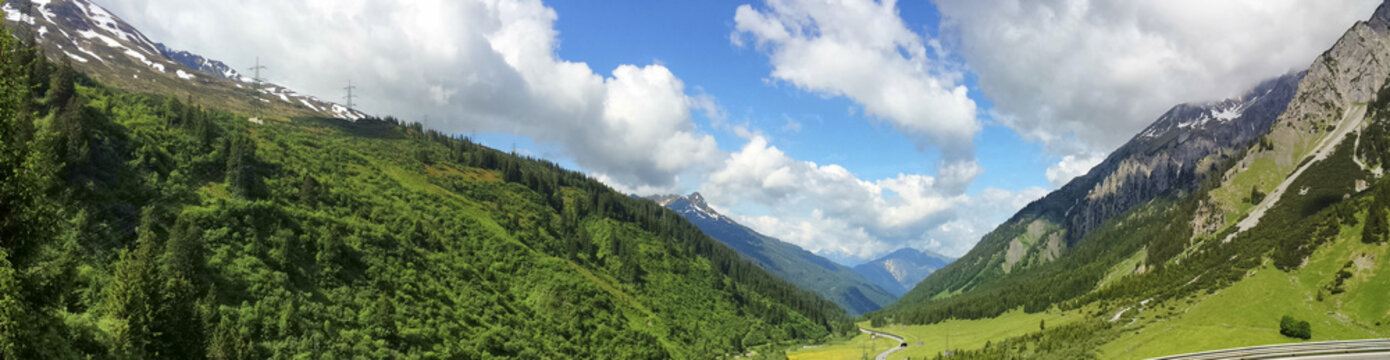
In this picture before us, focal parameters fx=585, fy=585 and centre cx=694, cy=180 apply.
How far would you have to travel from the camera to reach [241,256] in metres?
80.6

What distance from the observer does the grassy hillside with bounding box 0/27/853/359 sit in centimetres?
2905

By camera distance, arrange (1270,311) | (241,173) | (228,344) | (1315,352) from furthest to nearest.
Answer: (1270,311), (241,173), (1315,352), (228,344)

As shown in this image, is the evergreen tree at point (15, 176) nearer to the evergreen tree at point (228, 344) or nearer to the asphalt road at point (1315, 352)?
the evergreen tree at point (228, 344)

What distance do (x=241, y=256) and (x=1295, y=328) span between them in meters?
167

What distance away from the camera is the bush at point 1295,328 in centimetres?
9938

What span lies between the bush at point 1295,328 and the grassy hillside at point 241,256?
11572 cm

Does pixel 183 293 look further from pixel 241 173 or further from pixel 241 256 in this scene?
pixel 241 173

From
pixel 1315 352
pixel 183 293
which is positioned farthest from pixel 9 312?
pixel 1315 352

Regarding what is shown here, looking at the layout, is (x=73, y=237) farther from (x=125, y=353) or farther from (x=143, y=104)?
(x=143, y=104)

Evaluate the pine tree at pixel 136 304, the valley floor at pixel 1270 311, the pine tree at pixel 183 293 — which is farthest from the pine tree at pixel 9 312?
the valley floor at pixel 1270 311

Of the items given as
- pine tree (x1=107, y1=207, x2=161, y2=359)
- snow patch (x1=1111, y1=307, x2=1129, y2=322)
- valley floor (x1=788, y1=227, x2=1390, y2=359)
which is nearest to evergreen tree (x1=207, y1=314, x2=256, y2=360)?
pine tree (x1=107, y1=207, x2=161, y2=359)

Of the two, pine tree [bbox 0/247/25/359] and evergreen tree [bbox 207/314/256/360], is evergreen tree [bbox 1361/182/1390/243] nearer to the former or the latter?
pine tree [bbox 0/247/25/359]

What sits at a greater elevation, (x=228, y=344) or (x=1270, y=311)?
(x=1270, y=311)

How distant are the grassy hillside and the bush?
115719 mm
